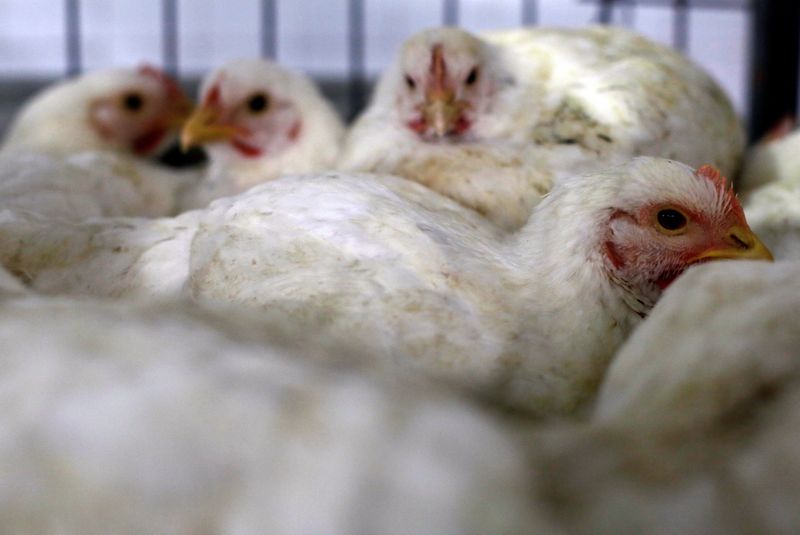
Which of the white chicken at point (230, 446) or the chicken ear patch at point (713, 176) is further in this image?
the chicken ear patch at point (713, 176)

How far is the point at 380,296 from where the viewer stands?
105cm

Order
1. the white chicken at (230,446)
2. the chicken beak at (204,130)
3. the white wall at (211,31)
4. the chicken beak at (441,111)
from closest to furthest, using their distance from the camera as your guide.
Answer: the white chicken at (230,446) → the chicken beak at (441,111) → the chicken beak at (204,130) → the white wall at (211,31)

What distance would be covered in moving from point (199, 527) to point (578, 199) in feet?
2.75

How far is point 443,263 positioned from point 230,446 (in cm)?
57

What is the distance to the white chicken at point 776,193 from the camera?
150 cm

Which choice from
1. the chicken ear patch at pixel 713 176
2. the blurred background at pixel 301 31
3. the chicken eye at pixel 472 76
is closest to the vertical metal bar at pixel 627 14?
the blurred background at pixel 301 31

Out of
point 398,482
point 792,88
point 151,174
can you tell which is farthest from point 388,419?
point 792,88

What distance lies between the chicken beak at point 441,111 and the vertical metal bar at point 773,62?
5.85 ft

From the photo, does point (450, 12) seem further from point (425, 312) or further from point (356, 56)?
point (425, 312)

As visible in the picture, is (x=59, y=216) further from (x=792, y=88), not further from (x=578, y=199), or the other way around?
(x=792, y=88)

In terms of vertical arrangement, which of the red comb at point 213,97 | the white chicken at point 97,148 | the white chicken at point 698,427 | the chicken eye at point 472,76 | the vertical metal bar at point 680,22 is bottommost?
the white chicken at point 97,148

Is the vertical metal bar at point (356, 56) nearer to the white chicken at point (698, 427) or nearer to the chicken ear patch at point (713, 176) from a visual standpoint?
the chicken ear patch at point (713, 176)

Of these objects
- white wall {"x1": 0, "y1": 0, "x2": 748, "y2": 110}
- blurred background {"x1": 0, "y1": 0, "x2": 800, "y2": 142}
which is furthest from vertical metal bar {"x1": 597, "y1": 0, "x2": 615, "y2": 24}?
white wall {"x1": 0, "y1": 0, "x2": 748, "y2": 110}

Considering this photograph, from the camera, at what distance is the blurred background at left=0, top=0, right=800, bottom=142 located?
3473 millimetres
